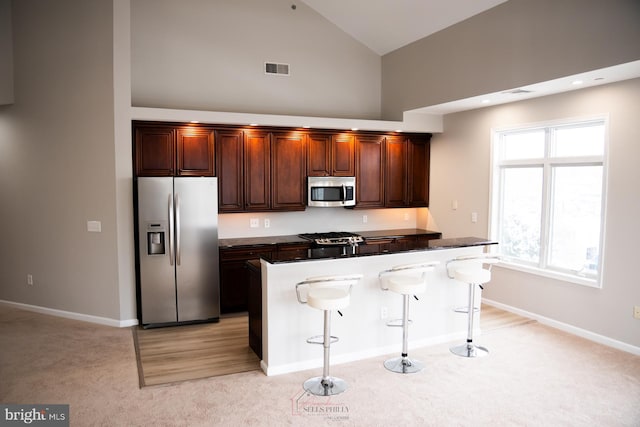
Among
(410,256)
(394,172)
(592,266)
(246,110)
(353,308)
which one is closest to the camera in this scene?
(353,308)

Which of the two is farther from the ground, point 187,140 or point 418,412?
point 187,140

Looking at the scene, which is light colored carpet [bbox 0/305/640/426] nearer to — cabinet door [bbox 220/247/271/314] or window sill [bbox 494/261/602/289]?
window sill [bbox 494/261/602/289]

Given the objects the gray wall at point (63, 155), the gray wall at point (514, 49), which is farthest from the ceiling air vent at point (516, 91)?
the gray wall at point (63, 155)

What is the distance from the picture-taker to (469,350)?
14.9 ft

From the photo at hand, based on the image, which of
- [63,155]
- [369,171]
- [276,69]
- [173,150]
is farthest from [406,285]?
[63,155]

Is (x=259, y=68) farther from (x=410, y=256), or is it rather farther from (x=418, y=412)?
(x=418, y=412)

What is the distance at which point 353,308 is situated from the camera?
4.37m

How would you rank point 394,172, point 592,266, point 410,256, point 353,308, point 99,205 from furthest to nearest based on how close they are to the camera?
point 394,172 < point 99,205 < point 592,266 < point 410,256 < point 353,308

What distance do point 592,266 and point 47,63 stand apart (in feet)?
22.1

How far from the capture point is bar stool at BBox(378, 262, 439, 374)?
409 cm

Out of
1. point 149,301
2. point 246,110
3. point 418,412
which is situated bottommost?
point 418,412

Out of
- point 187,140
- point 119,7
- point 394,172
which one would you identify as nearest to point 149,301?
point 187,140

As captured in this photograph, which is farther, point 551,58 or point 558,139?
point 558,139

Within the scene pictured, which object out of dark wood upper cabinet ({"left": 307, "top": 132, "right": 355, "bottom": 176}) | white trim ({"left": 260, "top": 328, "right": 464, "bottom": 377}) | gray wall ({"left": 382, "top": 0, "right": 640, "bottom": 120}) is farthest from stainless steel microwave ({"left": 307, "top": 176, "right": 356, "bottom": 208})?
white trim ({"left": 260, "top": 328, "right": 464, "bottom": 377})
